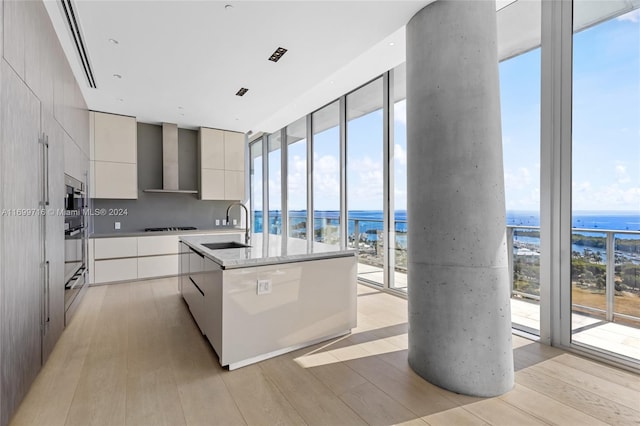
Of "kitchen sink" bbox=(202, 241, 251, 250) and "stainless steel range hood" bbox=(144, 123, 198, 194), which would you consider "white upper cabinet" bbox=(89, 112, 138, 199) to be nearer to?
"stainless steel range hood" bbox=(144, 123, 198, 194)

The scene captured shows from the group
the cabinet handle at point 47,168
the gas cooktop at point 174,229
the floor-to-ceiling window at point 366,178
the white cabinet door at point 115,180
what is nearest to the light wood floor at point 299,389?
the cabinet handle at point 47,168

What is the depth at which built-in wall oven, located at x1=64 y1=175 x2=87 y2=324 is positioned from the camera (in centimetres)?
307

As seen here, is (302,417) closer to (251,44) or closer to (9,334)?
(9,334)

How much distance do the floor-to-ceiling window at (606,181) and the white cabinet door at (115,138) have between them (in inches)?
223

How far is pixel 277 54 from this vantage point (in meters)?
3.08

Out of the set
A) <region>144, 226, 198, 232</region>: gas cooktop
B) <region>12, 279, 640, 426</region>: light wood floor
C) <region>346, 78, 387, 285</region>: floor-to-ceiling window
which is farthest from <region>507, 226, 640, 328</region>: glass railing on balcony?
<region>144, 226, 198, 232</region>: gas cooktop

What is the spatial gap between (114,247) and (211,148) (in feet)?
7.57

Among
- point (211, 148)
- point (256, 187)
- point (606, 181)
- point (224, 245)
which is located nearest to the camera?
point (606, 181)

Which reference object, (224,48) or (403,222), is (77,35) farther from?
(403,222)

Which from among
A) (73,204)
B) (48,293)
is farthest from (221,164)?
(48,293)

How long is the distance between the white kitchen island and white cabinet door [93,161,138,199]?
9.67 feet

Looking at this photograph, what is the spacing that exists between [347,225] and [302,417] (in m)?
3.38

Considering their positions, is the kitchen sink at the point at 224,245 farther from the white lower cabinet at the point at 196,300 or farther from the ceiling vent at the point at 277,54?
the ceiling vent at the point at 277,54

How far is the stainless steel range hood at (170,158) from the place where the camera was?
5465 mm
